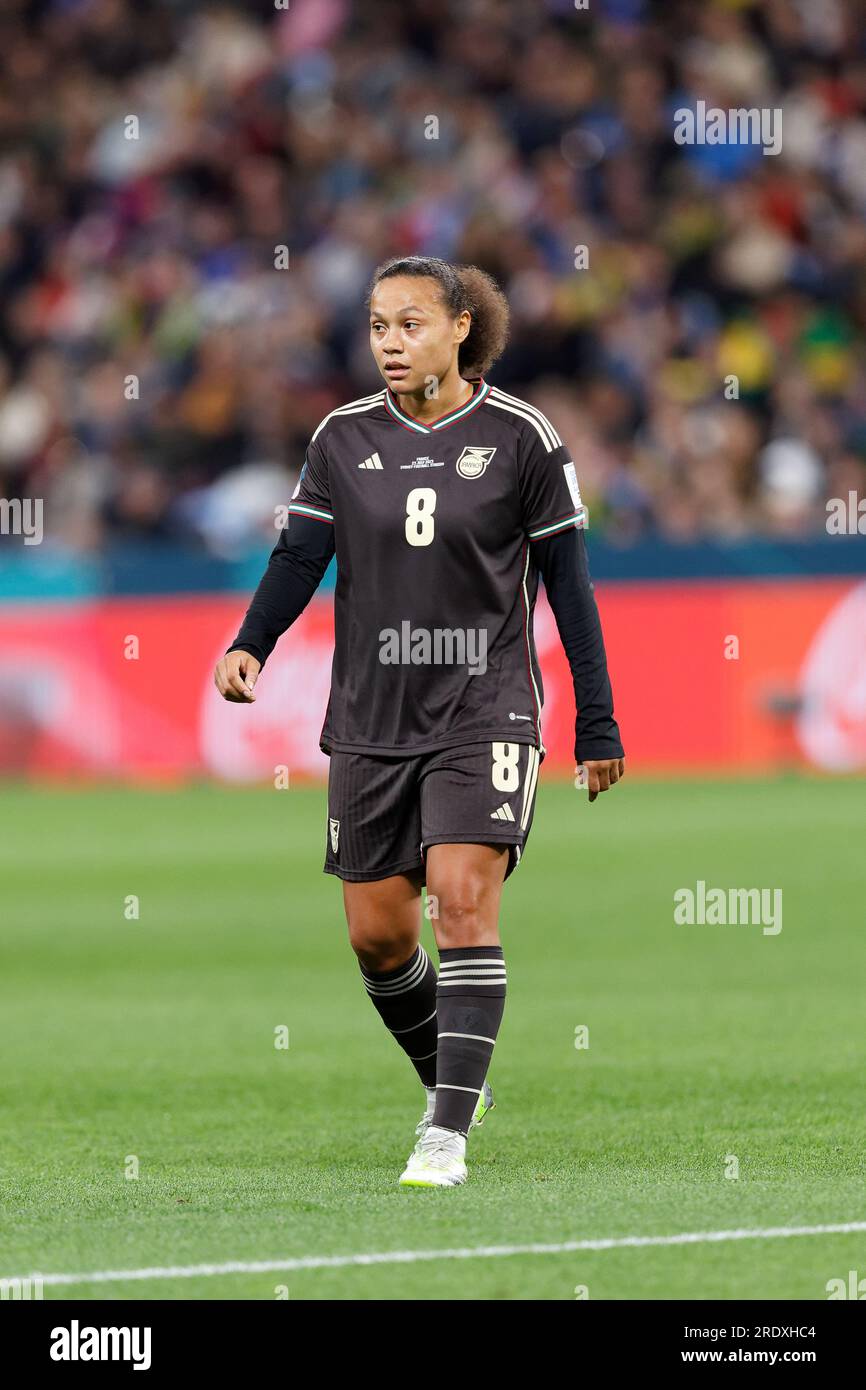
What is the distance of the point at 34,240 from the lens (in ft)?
83.2

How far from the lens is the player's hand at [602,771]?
672 centimetres

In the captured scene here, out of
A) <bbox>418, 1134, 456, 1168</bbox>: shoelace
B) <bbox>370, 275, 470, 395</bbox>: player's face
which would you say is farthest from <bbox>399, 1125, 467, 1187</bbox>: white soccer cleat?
<bbox>370, 275, 470, 395</bbox>: player's face

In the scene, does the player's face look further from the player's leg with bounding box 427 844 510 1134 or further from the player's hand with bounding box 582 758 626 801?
the player's leg with bounding box 427 844 510 1134

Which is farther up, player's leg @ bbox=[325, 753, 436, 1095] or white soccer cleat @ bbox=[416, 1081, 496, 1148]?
player's leg @ bbox=[325, 753, 436, 1095]

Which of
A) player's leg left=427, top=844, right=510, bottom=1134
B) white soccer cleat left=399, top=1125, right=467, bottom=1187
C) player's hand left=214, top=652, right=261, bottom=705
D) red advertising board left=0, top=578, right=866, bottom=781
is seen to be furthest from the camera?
red advertising board left=0, top=578, right=866, bottom=781

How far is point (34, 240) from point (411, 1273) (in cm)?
2136

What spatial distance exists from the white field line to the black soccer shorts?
1.38 meters

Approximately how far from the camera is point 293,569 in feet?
23.4

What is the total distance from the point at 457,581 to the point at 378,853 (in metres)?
0.78

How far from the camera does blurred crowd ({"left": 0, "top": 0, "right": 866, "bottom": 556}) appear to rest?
842 inches

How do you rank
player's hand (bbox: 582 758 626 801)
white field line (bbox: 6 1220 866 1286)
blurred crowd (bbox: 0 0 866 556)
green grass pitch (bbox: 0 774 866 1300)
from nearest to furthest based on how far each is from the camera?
white field line (bbox: 6 1220 866 1286), green grass pitch (bbox: 0 774 866 1300), player's hand (bbox: 582 758 626 801), blurred crowd (bbox: 0 0 866 556)

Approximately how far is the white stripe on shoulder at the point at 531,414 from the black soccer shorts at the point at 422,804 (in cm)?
84

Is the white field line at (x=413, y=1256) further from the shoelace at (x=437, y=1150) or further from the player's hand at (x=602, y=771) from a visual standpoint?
the player's hand at (x=602, y=771)
